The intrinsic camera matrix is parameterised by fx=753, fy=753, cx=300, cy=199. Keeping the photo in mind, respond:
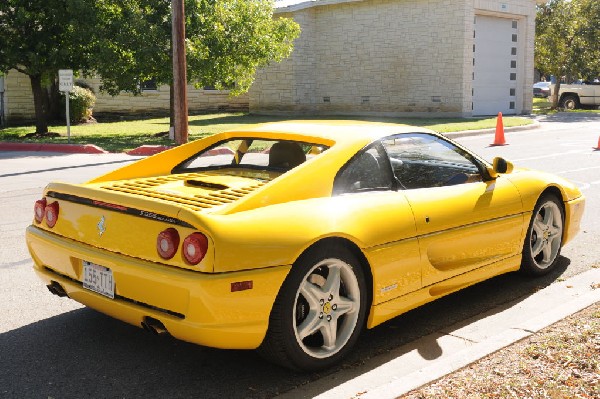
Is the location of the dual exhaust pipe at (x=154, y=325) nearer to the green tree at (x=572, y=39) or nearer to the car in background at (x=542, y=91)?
the green tree at (x=572, y=39)

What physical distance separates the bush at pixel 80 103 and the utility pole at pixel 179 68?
11217 millimetres

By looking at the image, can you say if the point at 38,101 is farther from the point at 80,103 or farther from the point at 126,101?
the point at 126,101

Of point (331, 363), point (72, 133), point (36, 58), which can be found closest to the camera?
point (331, 363)

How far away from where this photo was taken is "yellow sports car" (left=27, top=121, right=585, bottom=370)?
3.74 metres

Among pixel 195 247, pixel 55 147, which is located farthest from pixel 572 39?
pixel 195 247

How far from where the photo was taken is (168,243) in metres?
3.79

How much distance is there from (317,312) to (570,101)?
3472 cm

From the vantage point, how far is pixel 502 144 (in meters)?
18.4

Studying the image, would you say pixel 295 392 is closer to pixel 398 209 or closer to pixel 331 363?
pixel 331 363

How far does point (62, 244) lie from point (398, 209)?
6.50 ft

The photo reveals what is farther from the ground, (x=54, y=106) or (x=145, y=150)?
(x=54, y=106)

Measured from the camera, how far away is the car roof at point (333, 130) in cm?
471

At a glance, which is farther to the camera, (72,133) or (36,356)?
(72,133)

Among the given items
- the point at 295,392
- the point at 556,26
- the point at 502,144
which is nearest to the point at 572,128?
the point at 502,144
